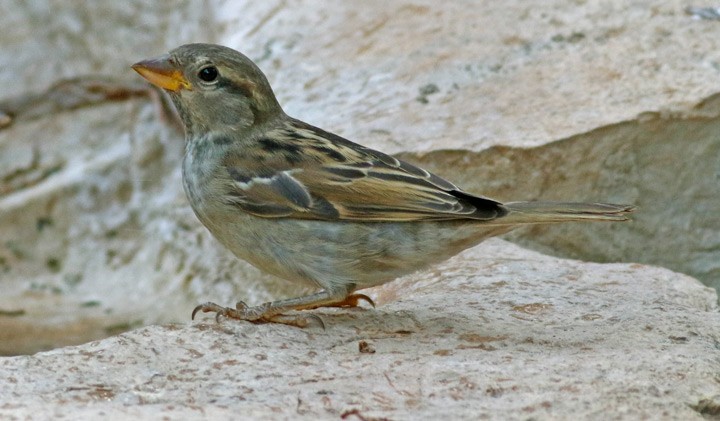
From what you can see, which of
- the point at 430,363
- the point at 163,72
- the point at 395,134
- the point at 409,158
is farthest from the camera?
the point at 395,134

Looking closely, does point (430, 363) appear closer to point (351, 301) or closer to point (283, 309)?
point (283, 309)

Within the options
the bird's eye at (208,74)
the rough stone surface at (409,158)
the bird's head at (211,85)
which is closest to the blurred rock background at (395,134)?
the rough stone surface at (409,158)

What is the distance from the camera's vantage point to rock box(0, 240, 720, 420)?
3.24m

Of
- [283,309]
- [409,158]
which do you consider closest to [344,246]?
[283,309]

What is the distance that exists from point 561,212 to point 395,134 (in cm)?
167

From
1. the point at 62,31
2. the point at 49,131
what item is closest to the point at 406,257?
the point at 49,131

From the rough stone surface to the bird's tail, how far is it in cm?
38

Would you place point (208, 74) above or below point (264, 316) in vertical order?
above

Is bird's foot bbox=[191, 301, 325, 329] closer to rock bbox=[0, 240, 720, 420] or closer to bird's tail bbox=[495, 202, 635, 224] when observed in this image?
rock bbox=[0, 240, 720, 420]

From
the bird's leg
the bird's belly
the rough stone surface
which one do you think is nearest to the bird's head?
the bird's belly

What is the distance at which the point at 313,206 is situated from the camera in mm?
4387

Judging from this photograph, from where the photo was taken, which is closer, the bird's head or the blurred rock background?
the bird's head

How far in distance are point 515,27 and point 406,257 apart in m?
2.28

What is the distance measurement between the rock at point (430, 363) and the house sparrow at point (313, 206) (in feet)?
0.69
